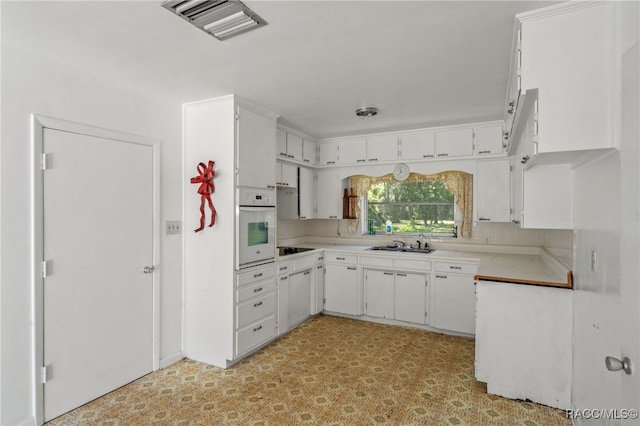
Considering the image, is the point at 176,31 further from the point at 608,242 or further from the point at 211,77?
the point at 608,242

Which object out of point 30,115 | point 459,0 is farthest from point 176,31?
point 459,0

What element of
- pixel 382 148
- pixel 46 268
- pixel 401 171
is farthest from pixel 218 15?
pixel 401 171

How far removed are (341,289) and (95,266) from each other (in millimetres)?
2881

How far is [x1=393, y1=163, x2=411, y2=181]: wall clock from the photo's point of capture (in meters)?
4.62

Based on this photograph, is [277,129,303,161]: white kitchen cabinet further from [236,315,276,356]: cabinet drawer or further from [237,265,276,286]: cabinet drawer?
[236,315,276,356]: cabinet drawer

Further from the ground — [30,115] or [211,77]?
[211,77]

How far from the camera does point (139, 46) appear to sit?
2.26 metres

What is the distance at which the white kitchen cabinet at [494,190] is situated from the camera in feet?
13.5

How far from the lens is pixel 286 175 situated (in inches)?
176

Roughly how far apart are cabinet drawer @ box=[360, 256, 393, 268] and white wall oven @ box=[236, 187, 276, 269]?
Result: 1327 millimetres

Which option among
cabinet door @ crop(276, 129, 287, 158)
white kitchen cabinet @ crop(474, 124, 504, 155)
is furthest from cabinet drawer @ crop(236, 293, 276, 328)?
white kitchen cabinet @ crop(474, 124, 504, 155)

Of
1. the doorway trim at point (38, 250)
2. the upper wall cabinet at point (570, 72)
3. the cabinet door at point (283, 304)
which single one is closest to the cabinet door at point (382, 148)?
the cabinet door at point (283, 304)

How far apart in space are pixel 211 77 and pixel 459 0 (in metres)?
1.88

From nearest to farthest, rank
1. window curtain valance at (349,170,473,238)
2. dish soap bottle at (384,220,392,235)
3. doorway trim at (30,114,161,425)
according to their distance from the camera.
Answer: doorway trim at (30,114,161,425) < window curtain valance at (349,170,473,238) < dish soap bottle at (384,220,392,235)
